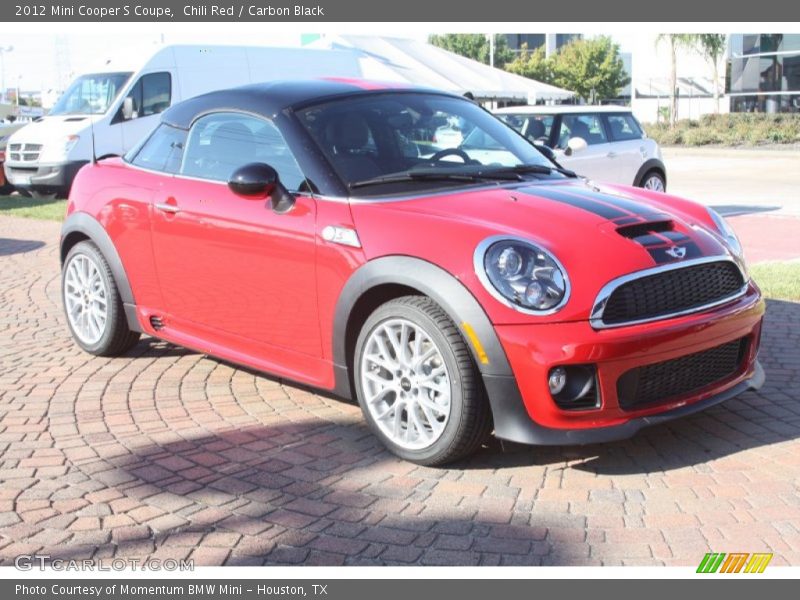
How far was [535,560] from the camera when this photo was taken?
338cm

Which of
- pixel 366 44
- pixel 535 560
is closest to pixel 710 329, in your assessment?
pixel 535 560

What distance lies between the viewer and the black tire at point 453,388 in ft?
13.2

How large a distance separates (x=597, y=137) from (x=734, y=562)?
33.4ft

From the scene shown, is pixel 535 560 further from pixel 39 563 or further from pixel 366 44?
pixel 366 44

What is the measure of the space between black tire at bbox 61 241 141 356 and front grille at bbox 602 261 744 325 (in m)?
3.39

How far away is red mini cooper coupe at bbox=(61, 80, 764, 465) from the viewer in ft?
13.0

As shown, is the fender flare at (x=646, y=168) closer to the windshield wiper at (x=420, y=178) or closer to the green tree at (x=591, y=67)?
the windshield wiper at (x=420, y=178)

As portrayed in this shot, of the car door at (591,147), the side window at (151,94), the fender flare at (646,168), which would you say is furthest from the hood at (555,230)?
the side window at (151,94)

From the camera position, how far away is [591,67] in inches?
2672

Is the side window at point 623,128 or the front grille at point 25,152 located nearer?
the side window at point 623,128

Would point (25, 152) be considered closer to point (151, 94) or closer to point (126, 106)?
point (126, 106)

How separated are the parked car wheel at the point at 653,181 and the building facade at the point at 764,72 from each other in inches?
1244

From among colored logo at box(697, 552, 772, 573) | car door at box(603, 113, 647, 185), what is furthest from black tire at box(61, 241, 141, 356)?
car door at box(603, 113, 647, 185)

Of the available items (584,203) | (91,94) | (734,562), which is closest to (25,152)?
(91,94)
